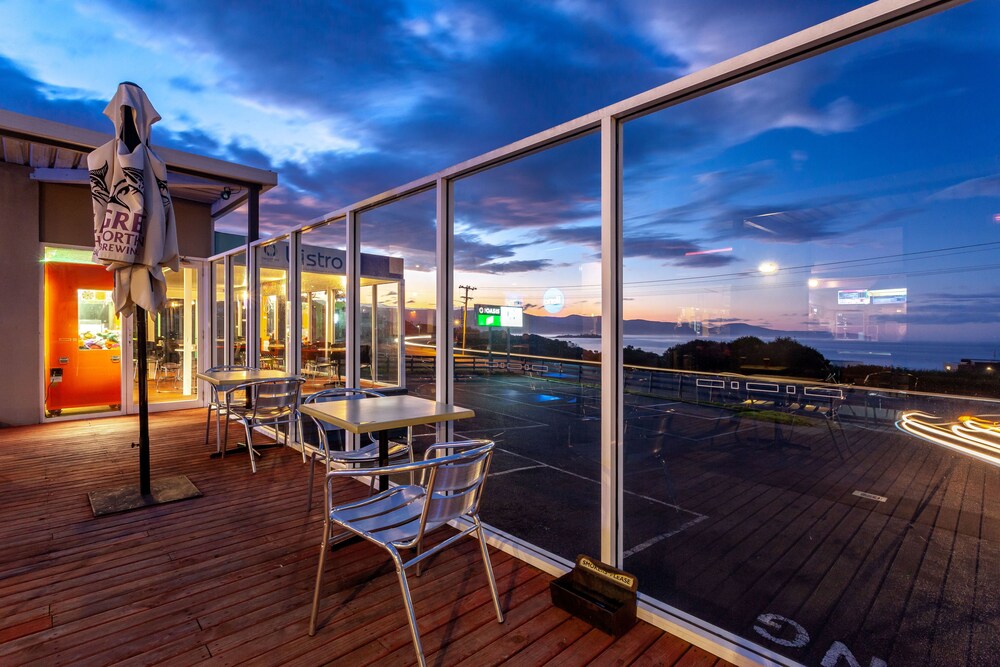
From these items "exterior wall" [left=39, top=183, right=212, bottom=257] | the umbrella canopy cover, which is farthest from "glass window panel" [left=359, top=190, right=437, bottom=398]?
"exterior wall" [left=39, top=183, right=212, bottom=257]

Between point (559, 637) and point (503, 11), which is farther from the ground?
point (503, 11)

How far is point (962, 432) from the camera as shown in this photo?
5465 millimetres

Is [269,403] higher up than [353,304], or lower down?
lower down

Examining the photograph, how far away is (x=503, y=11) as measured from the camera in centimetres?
1448

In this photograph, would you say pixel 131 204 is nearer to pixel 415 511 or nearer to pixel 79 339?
pixel 415 511

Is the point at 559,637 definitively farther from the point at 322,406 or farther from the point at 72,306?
the point at 72,306

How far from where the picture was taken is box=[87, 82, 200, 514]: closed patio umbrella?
10.4 ft

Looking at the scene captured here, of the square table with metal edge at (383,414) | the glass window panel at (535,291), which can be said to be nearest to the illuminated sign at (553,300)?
the glass window panel at (535,291)

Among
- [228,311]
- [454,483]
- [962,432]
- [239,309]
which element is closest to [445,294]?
[454,483]

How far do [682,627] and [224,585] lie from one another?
2259mm

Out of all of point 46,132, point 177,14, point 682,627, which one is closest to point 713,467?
point 682,627

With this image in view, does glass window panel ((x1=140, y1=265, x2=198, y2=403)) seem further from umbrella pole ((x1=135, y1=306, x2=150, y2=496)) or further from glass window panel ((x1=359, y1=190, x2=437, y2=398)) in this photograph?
umbrella pole ((x1=135, y1=306, x2=150, y2=496))

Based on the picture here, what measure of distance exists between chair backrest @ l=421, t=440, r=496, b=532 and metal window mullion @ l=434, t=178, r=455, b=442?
131 centimetres

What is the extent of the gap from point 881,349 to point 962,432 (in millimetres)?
1874
